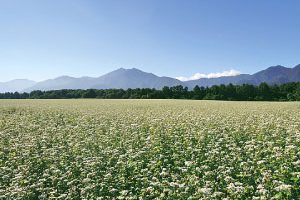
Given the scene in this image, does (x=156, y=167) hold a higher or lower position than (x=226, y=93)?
lower

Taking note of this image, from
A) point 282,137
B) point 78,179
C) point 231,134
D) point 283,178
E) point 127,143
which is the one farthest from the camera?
point 231,134

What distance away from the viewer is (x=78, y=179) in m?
10.6

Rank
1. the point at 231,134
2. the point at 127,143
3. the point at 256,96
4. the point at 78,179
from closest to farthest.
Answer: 1. the point at 78,179
2. the point at 127,143
3. the point at 231,134
4. the point at 256,96

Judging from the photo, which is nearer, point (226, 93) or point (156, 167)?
point (156, 167)

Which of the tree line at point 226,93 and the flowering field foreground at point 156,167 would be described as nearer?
the flowering field foreground at point 156,167

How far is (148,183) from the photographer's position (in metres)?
9.12

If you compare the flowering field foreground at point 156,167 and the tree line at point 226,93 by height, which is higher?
the tree line at point 226,93

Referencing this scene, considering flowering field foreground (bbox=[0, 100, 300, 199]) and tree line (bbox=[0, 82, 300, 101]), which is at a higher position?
tree line (bbox=[0, 82, 300, 101])

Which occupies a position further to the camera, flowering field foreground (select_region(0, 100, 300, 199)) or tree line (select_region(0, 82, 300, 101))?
tree line (select_region(0, 82, 300, 101))

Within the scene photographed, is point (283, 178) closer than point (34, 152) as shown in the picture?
Yes

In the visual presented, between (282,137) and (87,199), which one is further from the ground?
(282,137)

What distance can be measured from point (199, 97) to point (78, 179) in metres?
98.0

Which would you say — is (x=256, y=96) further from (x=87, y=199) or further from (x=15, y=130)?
(x=87, y=199)

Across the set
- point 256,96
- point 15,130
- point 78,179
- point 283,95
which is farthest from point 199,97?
point 78,179
